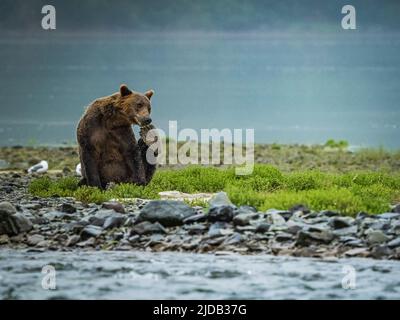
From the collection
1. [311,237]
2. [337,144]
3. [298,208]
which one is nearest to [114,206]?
[298,208]

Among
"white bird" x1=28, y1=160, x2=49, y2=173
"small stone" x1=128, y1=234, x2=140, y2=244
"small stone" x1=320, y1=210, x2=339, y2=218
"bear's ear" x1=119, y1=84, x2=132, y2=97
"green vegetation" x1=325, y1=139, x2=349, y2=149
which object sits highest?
"bear's ear" x1=119, y1=84, x2=132, y2=97

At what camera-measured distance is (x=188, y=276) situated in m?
9.92

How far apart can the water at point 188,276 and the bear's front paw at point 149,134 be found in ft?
14.4

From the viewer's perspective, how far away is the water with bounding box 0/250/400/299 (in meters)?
9.36

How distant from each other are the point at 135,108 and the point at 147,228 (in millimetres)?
3364

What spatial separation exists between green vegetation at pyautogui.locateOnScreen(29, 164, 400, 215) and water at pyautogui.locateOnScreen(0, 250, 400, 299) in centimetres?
224

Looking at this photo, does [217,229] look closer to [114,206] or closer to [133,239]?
[133,239]

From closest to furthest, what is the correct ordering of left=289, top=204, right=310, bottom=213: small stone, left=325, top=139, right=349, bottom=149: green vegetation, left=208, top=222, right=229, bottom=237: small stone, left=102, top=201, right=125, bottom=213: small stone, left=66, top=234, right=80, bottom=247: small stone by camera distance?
left=208, top=222, right=229, bottom=237: small stone < left=66, top=234, right=80, bottom=247: small stone < left=289, top=204, right=310, bottom=213: small stone < left=102, top=201, right=125, bottom=213: small stone < left=325, top=139, right=349, bottom=149: green vegetation

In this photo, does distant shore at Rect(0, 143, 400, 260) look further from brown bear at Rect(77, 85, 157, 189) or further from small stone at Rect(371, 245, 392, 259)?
brown bear at Rect(77, 85, 157, 189)

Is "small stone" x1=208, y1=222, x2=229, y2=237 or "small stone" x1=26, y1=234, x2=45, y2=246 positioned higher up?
"small stone" x1=208, y1=222, x2=229, y2=237

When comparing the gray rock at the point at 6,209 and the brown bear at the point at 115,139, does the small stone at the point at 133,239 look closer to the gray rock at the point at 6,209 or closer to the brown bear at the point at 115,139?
the gray rock at the point at 6,209

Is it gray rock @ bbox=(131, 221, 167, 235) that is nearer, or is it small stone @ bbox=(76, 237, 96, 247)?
small stone @ bbox=(76, 237, 96, 247)

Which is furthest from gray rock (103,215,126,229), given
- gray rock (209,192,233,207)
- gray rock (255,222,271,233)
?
gray rock (255,222,271,233)
